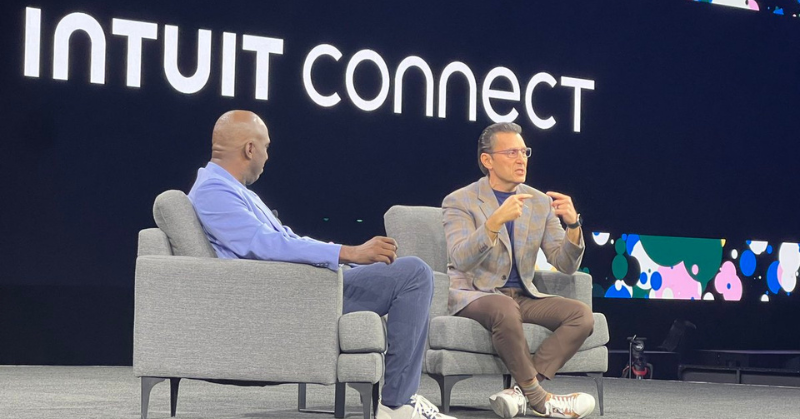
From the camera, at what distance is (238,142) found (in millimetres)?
3262

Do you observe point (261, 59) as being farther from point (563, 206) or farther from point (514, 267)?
point (563, 206)

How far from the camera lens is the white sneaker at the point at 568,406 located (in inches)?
142

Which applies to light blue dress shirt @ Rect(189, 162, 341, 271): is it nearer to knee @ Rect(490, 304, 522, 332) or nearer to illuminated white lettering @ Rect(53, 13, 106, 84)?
knee @ Rect(490, 304, 522, 332)

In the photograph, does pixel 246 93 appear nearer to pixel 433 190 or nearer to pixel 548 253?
pixel 433 190

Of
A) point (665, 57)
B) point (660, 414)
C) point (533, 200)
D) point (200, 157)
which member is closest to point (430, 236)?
point (533, 200)

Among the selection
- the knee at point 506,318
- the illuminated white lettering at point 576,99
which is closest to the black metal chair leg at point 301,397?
the knee at point 506,318

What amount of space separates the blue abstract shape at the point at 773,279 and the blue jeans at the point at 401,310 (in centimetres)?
661

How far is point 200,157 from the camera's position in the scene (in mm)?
6793

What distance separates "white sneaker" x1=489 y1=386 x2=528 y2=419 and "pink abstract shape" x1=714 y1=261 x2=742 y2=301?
558cm

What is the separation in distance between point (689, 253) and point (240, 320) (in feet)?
20.3

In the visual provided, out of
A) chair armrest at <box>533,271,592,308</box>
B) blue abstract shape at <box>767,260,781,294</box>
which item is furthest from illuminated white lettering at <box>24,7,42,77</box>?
blue abstract shape at <box>767,260,781,294</box>

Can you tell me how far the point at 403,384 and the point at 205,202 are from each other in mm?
767

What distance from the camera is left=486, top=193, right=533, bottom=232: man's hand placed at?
3670 mm

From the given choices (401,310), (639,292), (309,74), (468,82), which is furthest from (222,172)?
(639,292)
